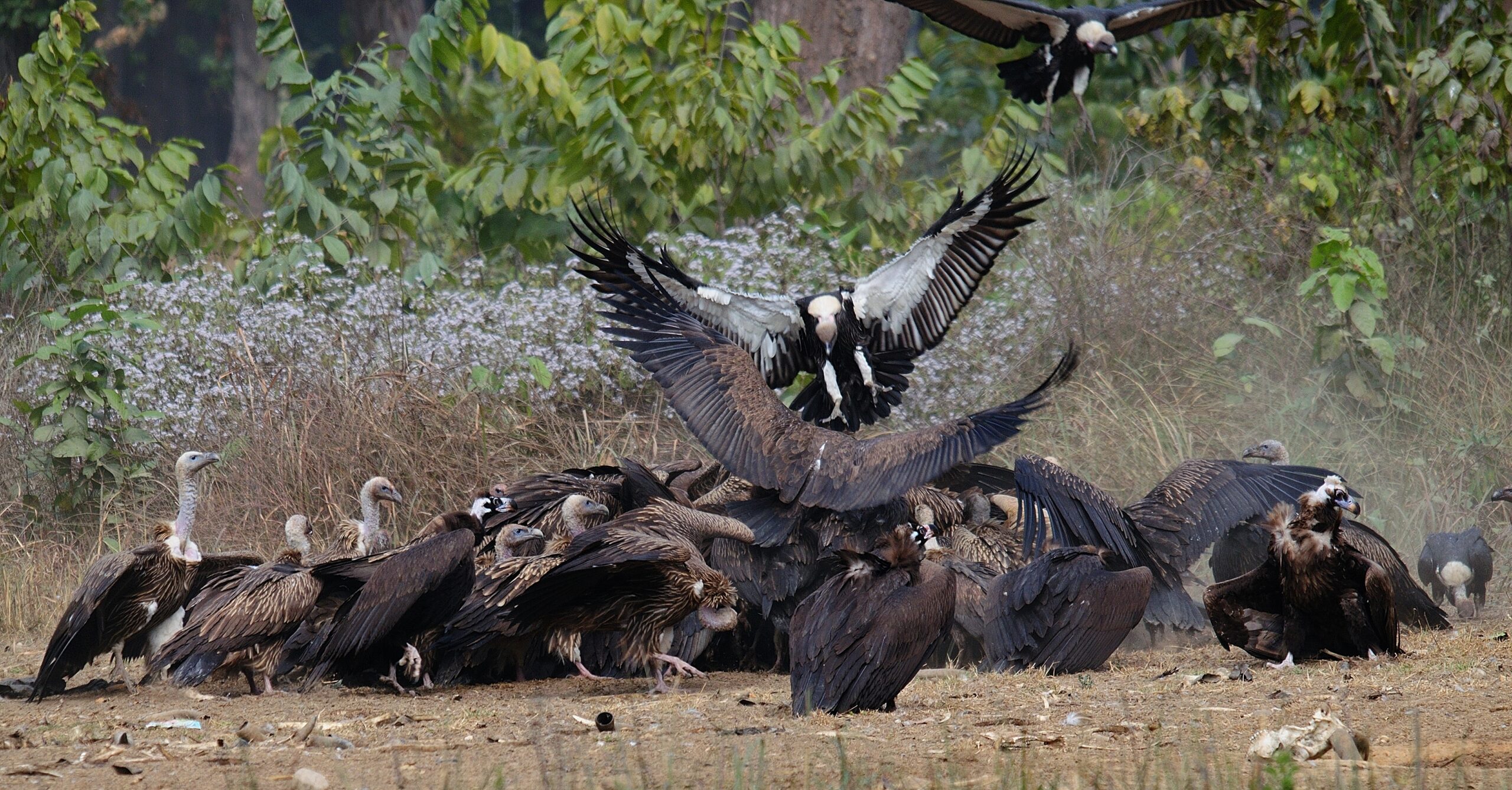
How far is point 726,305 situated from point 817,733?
3.50 m

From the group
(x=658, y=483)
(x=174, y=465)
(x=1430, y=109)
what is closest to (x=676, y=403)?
(x=658, y=483)

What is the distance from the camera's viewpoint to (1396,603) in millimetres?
6492

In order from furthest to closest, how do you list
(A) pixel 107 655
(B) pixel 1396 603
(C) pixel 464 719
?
(A) pixel 107 655 → (B) pixel 1396 603 → (C) pixel 464 719

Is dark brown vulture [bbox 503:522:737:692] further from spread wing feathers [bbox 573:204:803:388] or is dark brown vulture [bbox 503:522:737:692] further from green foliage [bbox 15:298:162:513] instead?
green foliage [bbox 15:298:162:513]

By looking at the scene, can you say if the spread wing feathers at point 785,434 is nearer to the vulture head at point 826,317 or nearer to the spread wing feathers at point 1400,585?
the vulture head at point 826,317

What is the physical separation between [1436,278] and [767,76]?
4.51 m

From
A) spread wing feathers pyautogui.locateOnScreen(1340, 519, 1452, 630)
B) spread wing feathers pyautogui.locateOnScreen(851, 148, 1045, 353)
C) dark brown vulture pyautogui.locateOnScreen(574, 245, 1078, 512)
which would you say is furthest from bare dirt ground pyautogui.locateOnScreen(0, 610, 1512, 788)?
spread wing feathers pyautogui.locateOnScreen(851, 148, 1045, 353)

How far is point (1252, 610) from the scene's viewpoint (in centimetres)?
598

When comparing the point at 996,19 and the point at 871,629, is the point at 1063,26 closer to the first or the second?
the point at 996,19

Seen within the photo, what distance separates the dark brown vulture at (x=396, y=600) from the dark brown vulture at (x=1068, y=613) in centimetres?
207

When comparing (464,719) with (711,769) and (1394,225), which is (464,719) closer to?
(711,769)

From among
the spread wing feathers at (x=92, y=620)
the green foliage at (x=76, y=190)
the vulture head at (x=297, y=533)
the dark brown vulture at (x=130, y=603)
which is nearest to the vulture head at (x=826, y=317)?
the vulture head at (x=297, y=533)

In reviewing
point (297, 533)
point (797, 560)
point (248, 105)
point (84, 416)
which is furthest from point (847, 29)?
point (248, 105)

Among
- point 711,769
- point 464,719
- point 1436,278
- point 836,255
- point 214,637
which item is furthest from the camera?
point 836,255
